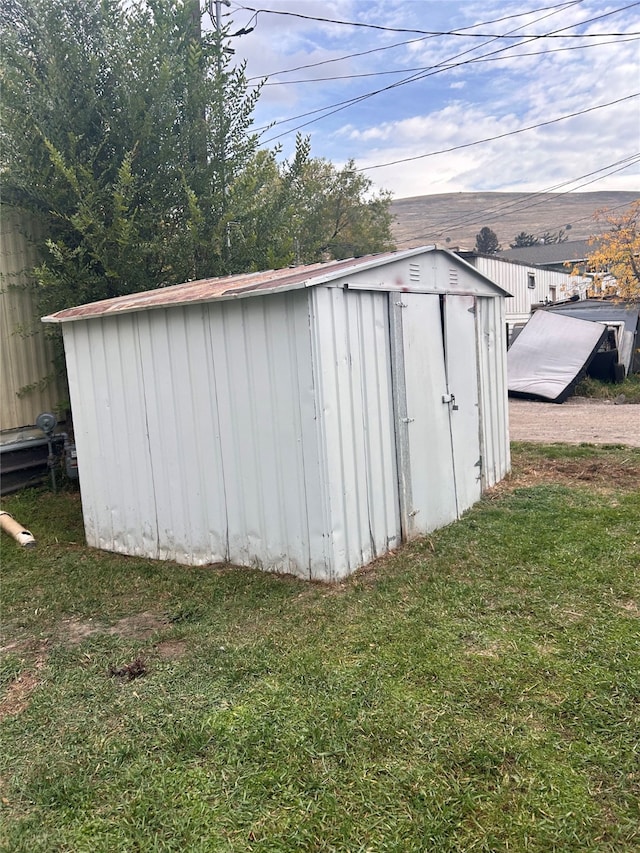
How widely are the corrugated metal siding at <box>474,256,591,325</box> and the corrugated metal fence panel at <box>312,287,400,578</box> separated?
2019cm

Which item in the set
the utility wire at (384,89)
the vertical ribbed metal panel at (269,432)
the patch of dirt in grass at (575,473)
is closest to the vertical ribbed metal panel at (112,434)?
the vertical ribbed metal panel at (269,432)

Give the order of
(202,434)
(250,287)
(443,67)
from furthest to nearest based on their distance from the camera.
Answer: (443,67)
(202,434)
(250,287)

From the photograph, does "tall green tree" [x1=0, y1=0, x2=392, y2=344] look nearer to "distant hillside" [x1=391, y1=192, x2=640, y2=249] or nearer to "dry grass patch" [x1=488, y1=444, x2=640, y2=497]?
"dry grass patch" [x1=488, y1=444, x2=640, y2=497]

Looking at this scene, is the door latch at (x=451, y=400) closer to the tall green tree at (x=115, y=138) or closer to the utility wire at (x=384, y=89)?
the tall green tree at (x=115, y=138)

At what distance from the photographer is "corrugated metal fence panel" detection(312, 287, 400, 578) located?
380 centimetres

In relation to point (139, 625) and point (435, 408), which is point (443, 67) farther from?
point (139, 625)

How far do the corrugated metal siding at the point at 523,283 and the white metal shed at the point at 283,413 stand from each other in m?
19.6

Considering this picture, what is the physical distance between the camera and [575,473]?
6402 mm

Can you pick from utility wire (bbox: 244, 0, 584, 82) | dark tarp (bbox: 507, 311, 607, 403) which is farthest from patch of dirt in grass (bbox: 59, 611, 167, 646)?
dark tarp (bbox: 507, 311, 607, 403)

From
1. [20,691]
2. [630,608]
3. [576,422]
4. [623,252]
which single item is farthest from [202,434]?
[623,252]

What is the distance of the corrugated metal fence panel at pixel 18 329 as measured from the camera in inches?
261

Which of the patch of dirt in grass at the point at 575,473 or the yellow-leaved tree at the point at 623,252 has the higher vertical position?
the yellow-leaved tree at the point at 623,252

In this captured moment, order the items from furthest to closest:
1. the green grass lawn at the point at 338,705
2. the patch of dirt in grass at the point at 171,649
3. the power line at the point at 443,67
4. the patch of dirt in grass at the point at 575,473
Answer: the power line at the point at 443,67 → the patch of dirt in grass at the point at 575,473 → the patch of dirt in grass at the point at 171,649 → the green grass lawn at the point at 338,705

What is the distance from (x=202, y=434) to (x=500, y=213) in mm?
93010
